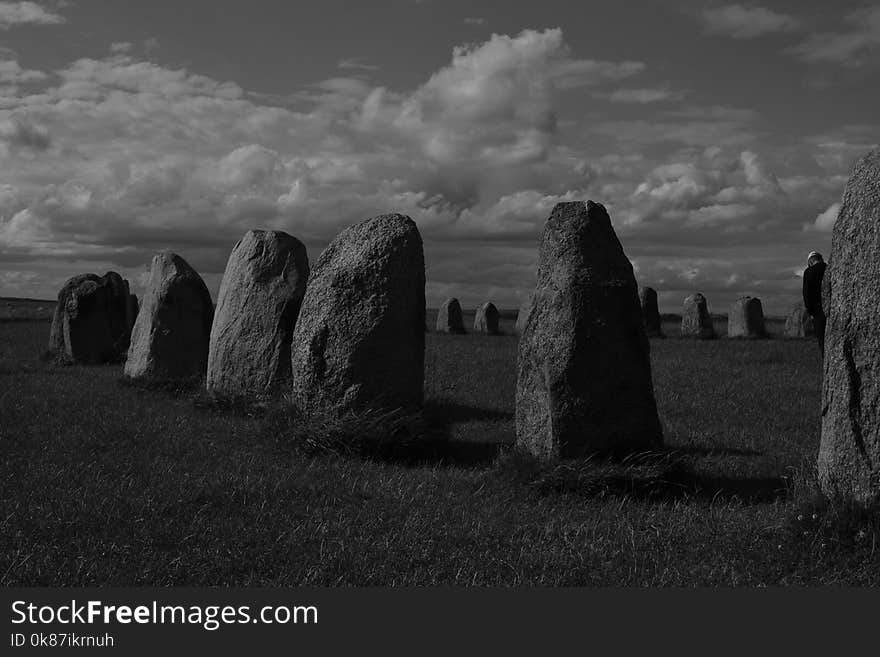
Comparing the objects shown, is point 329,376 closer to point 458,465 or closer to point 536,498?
point 458,465

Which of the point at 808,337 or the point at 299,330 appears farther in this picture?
the point at 808,337

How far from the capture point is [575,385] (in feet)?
30.6

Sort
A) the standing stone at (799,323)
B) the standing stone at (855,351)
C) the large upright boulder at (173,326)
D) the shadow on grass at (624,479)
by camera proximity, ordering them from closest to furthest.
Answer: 1. the standing stone at (855,351)
2. the shadow on grass at (624,479)
3. the large upright boulder at (173,326)
4. the standing stone at (799,323)

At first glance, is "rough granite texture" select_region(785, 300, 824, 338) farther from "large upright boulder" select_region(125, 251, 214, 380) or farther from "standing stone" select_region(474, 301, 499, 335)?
"large upright boulder" select_region(125, 251, 214, 380)

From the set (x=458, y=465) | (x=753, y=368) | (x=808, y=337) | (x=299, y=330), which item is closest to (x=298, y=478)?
(x=458, y=465)

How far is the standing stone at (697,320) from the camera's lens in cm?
3438

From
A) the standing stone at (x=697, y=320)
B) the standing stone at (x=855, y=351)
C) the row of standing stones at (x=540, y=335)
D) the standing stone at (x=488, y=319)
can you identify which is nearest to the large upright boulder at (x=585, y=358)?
the row of standing stones at (x=540, y=335)

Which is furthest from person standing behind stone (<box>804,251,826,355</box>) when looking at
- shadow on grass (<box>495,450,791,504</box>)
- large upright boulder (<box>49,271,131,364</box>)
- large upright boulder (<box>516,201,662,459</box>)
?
large upright boulder (<box>49,271,131,364</box>)

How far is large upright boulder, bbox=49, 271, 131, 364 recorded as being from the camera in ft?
75.3

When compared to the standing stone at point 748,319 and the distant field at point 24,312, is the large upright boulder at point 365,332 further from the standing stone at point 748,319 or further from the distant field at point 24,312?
the distant field at point 24,312

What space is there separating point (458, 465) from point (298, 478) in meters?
2.01

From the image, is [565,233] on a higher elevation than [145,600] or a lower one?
higher

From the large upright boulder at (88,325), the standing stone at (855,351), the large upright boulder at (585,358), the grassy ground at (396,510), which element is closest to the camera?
the grassy ground at (396,510)

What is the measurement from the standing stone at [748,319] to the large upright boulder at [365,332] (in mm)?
24449
